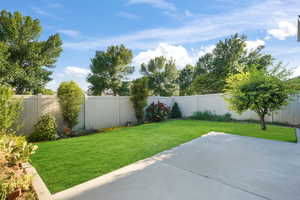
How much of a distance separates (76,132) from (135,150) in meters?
3.51

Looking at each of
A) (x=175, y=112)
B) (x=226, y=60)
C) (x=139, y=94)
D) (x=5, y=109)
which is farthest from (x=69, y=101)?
(x=226, y=60)

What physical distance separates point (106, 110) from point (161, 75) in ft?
47.7

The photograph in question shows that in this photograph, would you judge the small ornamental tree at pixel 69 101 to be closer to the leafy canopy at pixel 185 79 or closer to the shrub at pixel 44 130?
the shrub at pixel 44 130

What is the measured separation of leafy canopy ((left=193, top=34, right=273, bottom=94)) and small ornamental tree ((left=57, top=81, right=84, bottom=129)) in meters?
14.8

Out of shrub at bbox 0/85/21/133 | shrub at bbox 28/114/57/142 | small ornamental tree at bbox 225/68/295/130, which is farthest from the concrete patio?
shrub at bbox 28/114/57/142

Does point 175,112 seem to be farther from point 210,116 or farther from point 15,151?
point 15,151

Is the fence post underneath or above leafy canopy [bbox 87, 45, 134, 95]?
underneath

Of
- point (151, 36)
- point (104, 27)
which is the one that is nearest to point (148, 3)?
point (151, 36)

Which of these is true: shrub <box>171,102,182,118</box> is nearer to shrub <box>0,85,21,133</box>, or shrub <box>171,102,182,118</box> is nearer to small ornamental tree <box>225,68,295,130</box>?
small ornamental tree <box>225,68,295,130</box>

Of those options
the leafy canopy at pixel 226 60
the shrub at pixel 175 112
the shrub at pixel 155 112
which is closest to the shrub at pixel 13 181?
the shrub at pixel 155 112

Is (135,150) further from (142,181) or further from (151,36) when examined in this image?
(151,36)

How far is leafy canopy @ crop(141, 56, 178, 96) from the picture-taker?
20.1 metres

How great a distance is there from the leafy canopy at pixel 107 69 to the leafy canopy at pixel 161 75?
446 centimetres

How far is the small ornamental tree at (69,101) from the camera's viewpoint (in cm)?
541
